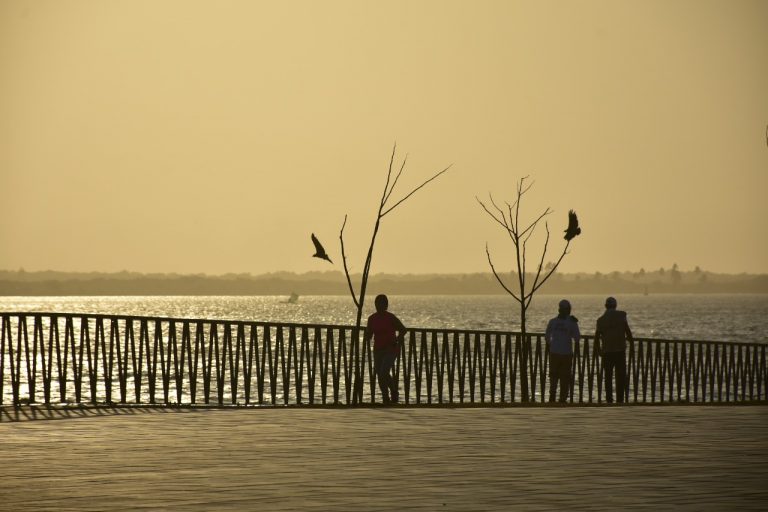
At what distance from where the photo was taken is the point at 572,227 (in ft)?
→ 70.1

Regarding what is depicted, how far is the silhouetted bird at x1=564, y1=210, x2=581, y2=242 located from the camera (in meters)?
21.2

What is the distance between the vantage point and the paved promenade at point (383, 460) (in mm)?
8477

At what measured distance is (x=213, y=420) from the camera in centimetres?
1393

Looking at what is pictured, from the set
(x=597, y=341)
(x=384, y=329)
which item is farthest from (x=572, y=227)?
(x=384, y=329)

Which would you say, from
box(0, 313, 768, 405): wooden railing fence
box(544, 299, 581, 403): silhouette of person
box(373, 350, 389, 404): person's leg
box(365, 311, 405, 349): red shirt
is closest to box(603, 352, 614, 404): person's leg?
box(0, 313, 768, 405): wooden railing fence

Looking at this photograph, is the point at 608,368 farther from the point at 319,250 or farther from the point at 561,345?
the point at 319,250

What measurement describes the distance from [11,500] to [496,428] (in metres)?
5.70

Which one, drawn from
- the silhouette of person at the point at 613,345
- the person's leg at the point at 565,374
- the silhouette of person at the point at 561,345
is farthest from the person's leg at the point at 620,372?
the silhouette of person at the point at 561,345

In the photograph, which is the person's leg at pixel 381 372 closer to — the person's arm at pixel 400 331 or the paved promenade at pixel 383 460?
the person's arm at pixel 400 331

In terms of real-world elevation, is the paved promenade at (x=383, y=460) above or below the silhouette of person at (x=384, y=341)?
below

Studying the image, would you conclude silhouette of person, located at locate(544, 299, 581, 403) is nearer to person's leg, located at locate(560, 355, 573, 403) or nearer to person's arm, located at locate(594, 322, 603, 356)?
person's leg, located at locate(560, 355, 573, 403)

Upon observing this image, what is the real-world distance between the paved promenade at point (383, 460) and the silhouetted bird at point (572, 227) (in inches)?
254

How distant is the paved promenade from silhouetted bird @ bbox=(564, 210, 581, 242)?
21.2 feet

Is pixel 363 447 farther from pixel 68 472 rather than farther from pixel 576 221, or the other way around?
pixel 576 221
